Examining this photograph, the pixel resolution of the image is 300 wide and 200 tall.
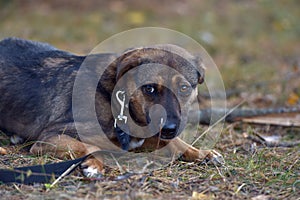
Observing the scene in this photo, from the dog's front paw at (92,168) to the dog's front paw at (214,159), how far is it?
39.9 inches

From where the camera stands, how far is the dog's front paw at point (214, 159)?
4582 mm

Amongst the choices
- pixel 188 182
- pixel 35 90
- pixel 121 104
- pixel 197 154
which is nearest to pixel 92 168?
pixel 121 104

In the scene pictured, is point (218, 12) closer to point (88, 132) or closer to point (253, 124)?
point (253, 124)

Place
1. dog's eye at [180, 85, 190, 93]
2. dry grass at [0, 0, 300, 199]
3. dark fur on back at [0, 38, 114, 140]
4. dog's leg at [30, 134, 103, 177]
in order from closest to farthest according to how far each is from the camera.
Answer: dry grass at [0, 0, 300, 199]
dog's leg at [30, 134, 103, 177]
dog's eye at [180, 85, 190, 93]
dark fur on back at [0, 38, 114, 140]

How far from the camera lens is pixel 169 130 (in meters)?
4.41

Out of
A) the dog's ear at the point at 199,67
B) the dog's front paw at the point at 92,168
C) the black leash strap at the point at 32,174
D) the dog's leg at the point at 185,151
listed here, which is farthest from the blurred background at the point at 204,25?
the black leash strap at the point at 32,174

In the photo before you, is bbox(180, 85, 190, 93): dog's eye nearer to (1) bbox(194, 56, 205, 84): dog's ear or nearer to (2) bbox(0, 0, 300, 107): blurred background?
(1) bbox(194, 56, 205, 84): dog's ear

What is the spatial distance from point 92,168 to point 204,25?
30.9 ft

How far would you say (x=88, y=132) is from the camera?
4617 mm

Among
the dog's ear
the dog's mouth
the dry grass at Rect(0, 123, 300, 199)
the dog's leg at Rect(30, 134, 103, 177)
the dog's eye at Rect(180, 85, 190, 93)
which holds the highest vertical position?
the dog's ear

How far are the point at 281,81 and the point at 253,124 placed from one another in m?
2.36

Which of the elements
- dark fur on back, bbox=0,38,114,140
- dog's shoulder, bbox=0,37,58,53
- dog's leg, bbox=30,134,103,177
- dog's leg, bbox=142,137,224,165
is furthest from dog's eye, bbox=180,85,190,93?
dog's shoulder, bbox=0,37,58,53

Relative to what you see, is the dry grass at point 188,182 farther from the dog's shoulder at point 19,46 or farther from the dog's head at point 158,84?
the dog's shoulder at point 19,46

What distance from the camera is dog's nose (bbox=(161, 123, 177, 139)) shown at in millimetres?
4383
